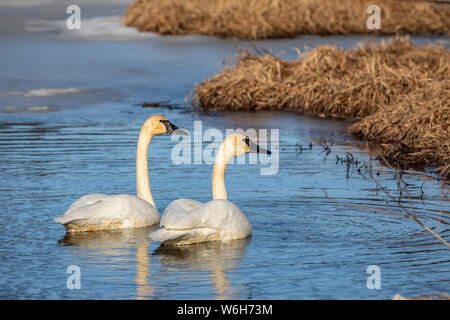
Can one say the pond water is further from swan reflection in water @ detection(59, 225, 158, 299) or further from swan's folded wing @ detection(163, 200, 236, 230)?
swan's folded wing @ detection(163, 200, 236, 230)

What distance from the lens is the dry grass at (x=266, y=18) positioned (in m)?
27.9

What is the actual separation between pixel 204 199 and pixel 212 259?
2.21 meters

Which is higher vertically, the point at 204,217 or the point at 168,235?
the point at 204,217

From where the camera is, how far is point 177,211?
7539 mm

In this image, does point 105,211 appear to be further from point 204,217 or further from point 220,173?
point 220,173

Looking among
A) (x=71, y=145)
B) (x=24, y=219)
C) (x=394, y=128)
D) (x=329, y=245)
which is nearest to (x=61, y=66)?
(x=71, y=145)

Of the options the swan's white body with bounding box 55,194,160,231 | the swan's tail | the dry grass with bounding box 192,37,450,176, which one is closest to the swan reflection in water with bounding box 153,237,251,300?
the swan's tail

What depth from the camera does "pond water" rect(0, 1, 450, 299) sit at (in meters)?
6.34

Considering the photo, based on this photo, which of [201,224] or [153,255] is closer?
[153,255]

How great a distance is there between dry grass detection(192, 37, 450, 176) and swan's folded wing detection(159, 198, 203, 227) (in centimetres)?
559

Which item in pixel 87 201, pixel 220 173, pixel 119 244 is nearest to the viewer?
pixel 119 244

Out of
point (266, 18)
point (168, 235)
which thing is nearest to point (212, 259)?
point (168, 235)

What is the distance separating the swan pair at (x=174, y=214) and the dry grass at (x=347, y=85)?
5017mm
